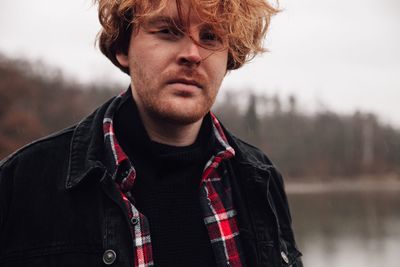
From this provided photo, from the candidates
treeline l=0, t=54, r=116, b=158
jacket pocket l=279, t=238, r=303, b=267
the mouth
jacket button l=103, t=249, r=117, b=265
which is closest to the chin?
the mouth

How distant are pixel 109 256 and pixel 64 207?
0.26 metres

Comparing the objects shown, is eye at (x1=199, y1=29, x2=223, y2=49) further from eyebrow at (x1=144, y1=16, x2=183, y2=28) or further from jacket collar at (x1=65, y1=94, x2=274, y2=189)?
jacket collar at (x1=65, y1=94, x2=274, y2=189)

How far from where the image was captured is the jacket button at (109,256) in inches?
69.1

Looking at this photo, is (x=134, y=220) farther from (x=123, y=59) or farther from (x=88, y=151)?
(x=123, y=59)

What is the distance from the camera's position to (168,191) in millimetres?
2045

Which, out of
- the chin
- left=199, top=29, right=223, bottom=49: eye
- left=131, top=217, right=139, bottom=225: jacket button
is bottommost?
left=131, top=217, right=139, bottom=225: jacket button

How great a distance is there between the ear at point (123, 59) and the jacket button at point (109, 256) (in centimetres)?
96

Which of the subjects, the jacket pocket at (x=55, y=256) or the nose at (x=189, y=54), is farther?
the nose at (x=189, y=54)

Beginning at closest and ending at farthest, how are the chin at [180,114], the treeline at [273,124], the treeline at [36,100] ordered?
the chin at [180,114]
the treeline at [36,100]
the treeline at [273,124]

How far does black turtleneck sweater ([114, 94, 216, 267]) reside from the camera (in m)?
1.95

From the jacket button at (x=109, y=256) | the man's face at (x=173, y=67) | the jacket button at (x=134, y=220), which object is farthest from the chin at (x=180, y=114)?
the jacket button at (x=109, y=256)

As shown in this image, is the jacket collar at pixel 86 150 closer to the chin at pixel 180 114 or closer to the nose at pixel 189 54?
the chin at pixel 180 114

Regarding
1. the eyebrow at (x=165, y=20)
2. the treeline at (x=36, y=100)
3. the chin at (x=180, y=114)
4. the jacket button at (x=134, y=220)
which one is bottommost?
the jacket button at (x=134, y=220)

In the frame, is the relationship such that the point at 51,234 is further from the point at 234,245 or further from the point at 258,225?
the point at 258,225
